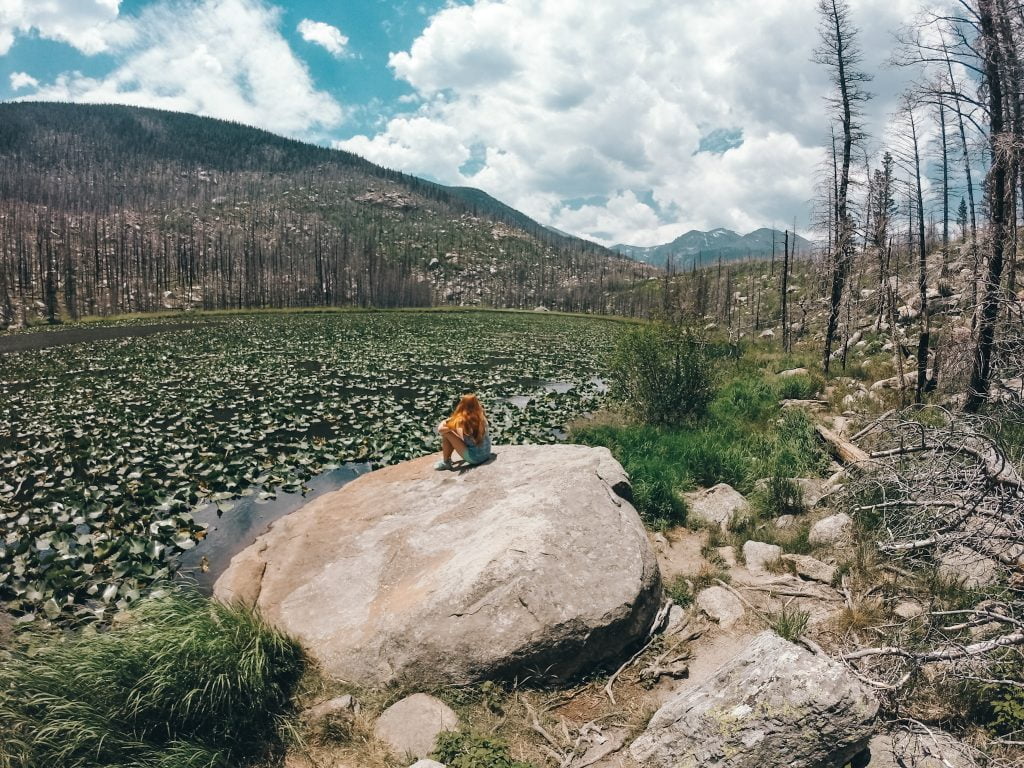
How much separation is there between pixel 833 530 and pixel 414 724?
5284 mm

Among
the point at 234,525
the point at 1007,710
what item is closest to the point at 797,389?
the point at 1007,710

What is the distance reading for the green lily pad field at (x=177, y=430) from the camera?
6.65m

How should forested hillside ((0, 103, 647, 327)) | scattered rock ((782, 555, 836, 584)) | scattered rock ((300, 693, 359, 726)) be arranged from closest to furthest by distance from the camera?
1. scattered rock ((300, 693, 359, 726))
2. scattered rock ((782, 555, 836, 584))
3. forested hillside ((0, 103, 647, 327))

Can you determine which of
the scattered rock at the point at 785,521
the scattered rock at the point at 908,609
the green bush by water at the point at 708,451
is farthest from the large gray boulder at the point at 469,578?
the scattered rock at the point at 785,521

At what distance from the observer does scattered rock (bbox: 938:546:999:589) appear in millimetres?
4734

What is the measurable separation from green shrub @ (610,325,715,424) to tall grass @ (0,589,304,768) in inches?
373

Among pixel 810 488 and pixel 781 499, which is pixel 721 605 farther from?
pixel 810 488

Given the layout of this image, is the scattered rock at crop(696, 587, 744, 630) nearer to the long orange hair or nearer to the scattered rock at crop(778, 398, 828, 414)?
the long orange hair

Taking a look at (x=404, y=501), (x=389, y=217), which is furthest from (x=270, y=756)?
(x=389, y=217)

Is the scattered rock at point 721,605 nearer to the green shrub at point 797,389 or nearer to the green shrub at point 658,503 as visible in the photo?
the green shrub at point 658,503

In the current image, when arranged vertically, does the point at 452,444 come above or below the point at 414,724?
above

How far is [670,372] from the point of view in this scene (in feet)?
38.9

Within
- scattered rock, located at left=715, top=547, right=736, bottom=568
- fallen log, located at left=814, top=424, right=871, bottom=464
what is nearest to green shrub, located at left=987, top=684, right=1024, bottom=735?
scattered rock, located at left=715, top=547, right=736, bottom=568

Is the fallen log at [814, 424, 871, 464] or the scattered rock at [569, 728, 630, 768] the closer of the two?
the scattered rock at [569, 728, 630, 768]
